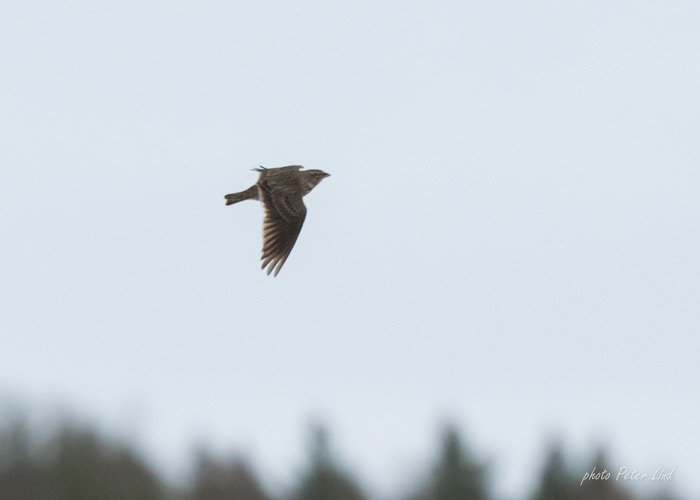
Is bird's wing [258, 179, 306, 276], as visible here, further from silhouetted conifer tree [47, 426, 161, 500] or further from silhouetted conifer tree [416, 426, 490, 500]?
silhouetted conifer tree [47, 426, 161, 500]

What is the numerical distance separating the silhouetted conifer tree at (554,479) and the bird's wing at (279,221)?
107 feet

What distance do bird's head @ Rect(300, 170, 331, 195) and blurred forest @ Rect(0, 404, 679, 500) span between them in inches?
1246

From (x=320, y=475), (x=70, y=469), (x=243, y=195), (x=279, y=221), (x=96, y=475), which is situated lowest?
(x=96, y=475)

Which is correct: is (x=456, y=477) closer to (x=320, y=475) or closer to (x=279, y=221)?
(x=320, y=475)

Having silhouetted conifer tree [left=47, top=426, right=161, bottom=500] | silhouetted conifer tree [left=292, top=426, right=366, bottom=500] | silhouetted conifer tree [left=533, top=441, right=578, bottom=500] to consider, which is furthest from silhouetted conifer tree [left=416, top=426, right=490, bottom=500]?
silhouetted conifer tree [left=47, top=426, right=161, bottom=500]

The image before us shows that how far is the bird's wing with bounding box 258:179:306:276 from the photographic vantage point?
71.6ft

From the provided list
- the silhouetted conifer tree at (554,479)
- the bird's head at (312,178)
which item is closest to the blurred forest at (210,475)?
the silhouetted conifer tree at (554,479)

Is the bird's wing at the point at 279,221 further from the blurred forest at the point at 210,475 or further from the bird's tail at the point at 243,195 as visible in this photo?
the blurred forest at the point at 210,475

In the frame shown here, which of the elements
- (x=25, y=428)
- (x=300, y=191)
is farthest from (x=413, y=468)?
(x=300, y=191)

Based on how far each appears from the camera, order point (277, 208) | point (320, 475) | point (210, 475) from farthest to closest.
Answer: point (210, 475) < point (320, 475) < point (277, 208)

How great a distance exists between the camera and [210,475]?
90.4 metres

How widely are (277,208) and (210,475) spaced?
233 feet

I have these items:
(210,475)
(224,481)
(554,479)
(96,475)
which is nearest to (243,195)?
(554,479)

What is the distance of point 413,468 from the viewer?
3031 inches
